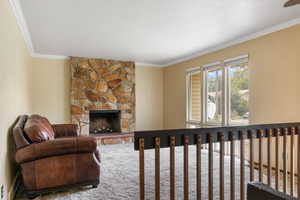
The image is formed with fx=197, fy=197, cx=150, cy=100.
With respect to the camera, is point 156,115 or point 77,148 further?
point 156,115

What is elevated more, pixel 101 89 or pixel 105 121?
pixel 101 89

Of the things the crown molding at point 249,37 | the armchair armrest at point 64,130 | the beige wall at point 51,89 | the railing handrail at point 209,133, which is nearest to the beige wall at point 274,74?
the crown molding at point 249,37

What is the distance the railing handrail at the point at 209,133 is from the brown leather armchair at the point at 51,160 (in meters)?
1.33

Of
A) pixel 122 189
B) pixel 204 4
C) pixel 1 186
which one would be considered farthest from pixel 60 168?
pixel 204 4

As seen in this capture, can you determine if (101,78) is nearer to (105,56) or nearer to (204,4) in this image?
(105,56)

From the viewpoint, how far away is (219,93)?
15.4 feet

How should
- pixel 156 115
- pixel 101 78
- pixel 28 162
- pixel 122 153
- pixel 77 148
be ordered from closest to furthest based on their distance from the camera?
1. pixel 28 162
2. pixel 77 148
3. pixel 122 153
4. pixel 101 78
5. pixel 156 115

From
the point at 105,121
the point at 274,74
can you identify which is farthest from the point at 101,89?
the point at 274,74

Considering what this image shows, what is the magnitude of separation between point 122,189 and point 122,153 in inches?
78.3

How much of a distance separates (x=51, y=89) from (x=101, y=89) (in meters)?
1.37

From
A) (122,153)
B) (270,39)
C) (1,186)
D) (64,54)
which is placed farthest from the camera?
(64,54)

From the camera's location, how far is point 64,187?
2.56m

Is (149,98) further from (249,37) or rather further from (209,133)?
(209,133)

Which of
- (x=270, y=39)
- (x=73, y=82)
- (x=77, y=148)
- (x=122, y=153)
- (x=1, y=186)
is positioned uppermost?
(x=270, y=39)
